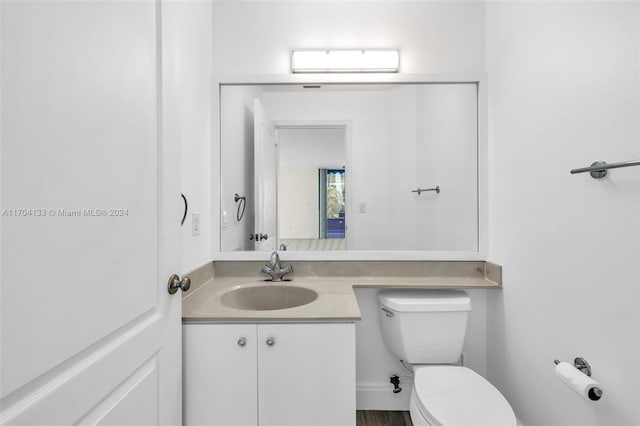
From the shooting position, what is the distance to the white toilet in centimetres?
112

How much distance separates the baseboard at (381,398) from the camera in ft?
5.58

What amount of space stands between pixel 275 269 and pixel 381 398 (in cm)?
93

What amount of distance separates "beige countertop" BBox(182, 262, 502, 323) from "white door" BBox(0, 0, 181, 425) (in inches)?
11.5

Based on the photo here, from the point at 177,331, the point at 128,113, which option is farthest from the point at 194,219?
the point at 128,113

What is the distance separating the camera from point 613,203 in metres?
0.93

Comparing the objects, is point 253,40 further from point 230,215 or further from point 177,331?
point 177,331

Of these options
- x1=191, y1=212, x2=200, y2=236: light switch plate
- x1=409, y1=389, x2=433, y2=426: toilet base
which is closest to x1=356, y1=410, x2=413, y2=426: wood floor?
x1=409, y1=389, x2=433, y2=426: toilet base

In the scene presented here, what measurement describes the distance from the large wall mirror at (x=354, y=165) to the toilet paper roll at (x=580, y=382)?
781 mm

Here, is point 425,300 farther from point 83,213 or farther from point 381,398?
point 83,213

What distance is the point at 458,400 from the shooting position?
118 cm

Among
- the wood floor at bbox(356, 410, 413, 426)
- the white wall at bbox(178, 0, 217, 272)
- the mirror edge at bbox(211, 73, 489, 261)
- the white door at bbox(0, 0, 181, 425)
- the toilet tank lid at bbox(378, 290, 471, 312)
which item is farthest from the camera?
the mirror edge at bbox(211, 73, 489, 261)

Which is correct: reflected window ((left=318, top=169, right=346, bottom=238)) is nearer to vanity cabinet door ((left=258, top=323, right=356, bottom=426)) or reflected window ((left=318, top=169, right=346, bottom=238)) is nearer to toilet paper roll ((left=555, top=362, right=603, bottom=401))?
vanity cabinet door ((left=258, top=323, right=356, bottom=426))

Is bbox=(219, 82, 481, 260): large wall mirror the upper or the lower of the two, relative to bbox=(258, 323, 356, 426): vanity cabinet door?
upper

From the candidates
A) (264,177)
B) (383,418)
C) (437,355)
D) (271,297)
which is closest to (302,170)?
(264,177)
